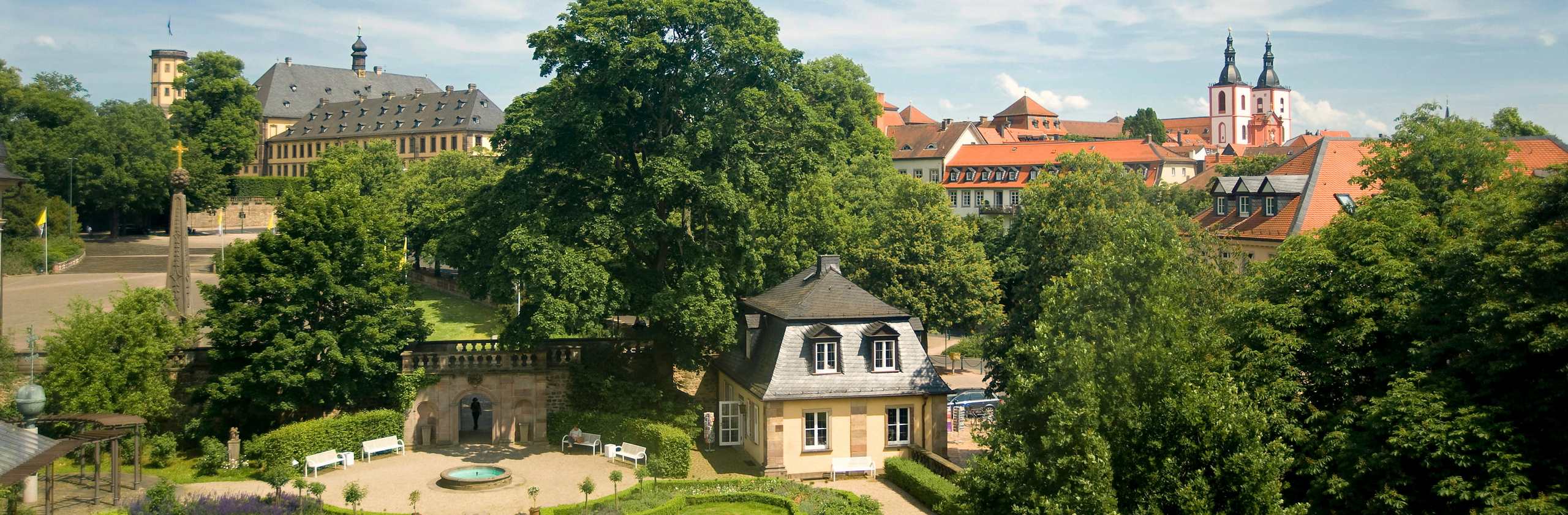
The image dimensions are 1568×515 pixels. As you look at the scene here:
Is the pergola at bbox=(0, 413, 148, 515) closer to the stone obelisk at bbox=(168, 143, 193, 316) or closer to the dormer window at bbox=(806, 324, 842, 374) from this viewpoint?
the stone obelisk at bbox=(168, 143, 193, 316)

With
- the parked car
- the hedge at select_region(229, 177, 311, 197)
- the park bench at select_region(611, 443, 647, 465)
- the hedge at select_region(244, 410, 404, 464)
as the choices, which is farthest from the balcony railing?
the hedge at select_region(244, 410, 404, 464)

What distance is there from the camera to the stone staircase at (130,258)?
63094 millimetres

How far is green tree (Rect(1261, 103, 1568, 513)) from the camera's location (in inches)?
698

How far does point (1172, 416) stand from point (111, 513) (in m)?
21.6

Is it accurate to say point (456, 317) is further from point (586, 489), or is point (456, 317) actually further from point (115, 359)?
point (586, 489)

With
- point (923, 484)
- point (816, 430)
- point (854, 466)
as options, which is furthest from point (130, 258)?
point (923, 484)

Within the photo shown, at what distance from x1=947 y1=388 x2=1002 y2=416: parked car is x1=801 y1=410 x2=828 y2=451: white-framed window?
7.15 metres

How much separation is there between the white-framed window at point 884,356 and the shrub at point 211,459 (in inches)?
688

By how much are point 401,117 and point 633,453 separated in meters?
103

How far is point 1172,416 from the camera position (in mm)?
19000

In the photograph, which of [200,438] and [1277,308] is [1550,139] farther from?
[200,438]

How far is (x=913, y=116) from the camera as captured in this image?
14050 centimetres

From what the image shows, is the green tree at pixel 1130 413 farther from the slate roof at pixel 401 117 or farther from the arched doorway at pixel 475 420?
the slate roof at pixel 401 117

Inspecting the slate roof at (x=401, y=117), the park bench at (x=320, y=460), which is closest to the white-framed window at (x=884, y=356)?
the park bench at (x=320, y=460)
